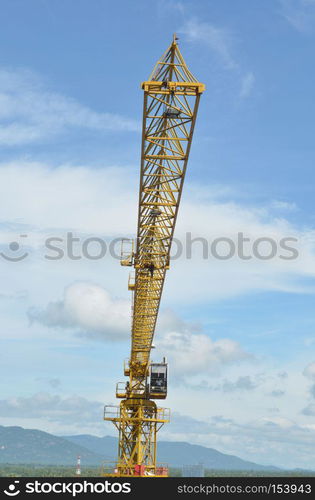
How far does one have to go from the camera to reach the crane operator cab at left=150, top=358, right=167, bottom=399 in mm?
59656

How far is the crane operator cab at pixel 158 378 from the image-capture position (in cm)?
5966

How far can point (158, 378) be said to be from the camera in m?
59.8

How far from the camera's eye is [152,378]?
2350 inches
